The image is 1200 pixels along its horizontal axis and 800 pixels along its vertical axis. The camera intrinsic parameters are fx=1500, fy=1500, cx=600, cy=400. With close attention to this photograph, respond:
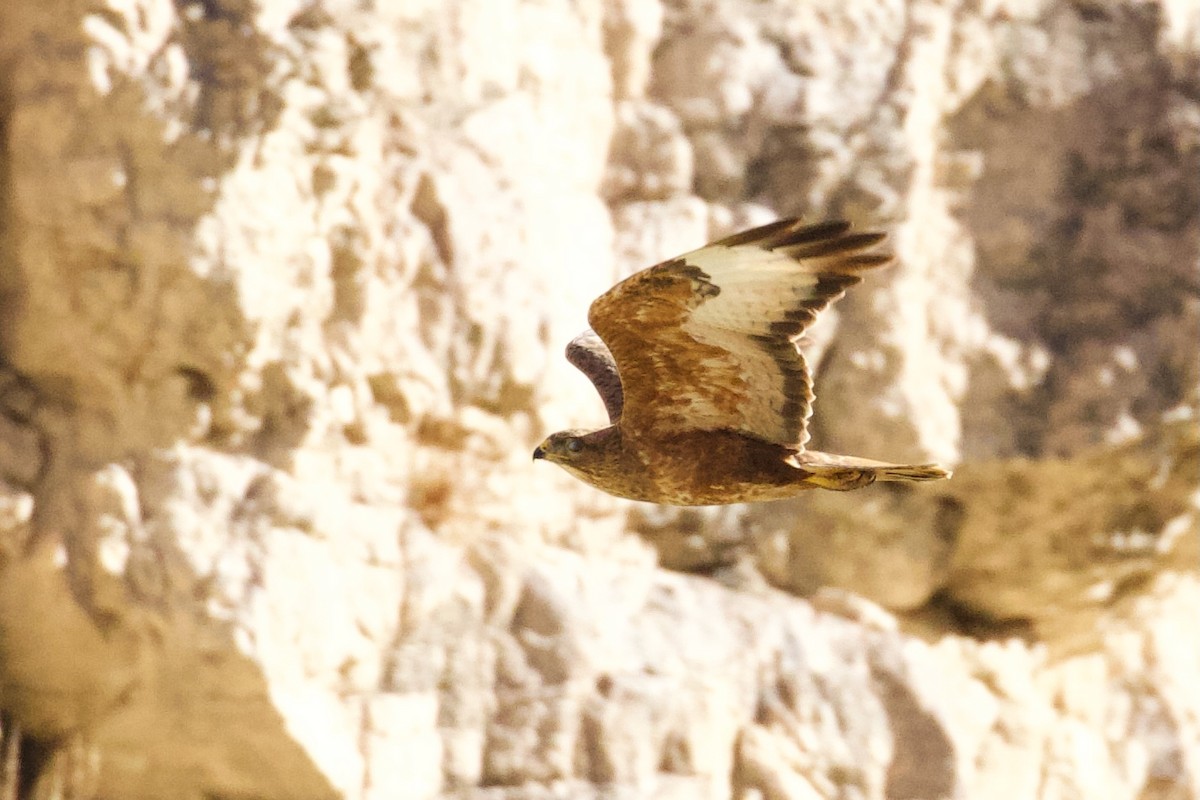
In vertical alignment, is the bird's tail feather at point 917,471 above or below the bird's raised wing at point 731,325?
below

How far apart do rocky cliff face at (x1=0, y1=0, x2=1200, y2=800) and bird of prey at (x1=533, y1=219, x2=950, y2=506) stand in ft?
7.93

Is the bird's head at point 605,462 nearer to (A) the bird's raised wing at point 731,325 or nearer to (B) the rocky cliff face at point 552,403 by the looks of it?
(A) the bird's raised wing at point 731,325

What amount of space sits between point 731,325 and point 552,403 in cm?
328

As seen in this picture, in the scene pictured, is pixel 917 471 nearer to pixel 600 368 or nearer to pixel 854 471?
pixel 854 471

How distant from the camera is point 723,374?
416cm

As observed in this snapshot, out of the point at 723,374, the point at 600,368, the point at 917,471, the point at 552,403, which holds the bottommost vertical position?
the point at 917,471

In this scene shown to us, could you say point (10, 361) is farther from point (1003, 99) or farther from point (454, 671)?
point (1003, 99)

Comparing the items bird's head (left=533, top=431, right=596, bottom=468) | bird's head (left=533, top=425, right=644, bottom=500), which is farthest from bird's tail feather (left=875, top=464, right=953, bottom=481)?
bird's head (left=533, top=431, right=596, bottom=468)

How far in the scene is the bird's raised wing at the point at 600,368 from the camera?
15.7ft

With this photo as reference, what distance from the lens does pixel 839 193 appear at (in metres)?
7.88

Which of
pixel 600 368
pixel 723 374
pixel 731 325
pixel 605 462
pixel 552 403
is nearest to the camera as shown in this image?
pixel 731 325

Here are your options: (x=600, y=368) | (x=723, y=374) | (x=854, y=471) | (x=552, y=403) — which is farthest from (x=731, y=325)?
(x=552, y=403)

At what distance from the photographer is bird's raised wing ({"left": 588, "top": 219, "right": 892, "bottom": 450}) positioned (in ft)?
12.3

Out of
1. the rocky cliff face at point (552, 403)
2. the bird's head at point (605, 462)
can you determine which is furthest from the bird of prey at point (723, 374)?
the rocky cliff face at point (552, 403)
